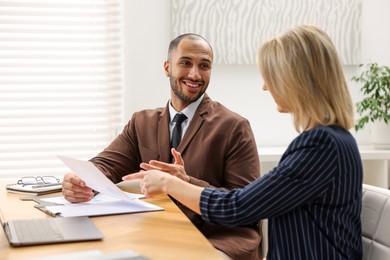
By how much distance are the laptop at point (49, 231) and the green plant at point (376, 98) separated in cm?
248

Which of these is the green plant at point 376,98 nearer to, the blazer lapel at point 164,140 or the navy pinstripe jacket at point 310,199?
the blazer lapel at point 164,140

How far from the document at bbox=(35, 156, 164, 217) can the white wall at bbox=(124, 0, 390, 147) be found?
1824 mm

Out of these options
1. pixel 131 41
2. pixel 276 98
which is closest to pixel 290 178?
pixel 276 98

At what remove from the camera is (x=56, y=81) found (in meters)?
3.87

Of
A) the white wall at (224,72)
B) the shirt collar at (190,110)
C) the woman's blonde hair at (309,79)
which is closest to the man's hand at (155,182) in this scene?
the woman's blonde hair at (309,79)

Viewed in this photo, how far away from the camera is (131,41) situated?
3.86m

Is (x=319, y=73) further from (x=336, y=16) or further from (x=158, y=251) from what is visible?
(x=336, y=16)

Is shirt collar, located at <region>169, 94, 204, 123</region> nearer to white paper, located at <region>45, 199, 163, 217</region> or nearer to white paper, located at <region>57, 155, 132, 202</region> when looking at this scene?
white paper, located at <region>45, 199, 163, 217</region>

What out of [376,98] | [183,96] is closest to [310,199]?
[183,96]

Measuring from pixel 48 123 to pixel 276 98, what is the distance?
2.54 metres

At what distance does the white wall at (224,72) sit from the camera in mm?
3861

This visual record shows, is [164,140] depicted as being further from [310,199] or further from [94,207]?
[310,199]

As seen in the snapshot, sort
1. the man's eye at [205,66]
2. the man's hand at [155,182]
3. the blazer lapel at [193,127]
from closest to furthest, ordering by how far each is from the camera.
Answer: the man's hand at [155,182], the blazer lapel at [193,127], the man's eye at [205,66]

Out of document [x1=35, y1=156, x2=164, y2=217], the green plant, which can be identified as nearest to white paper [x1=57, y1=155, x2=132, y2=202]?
Result: document [x1=35, y1=156, x2=164, y2=217]
